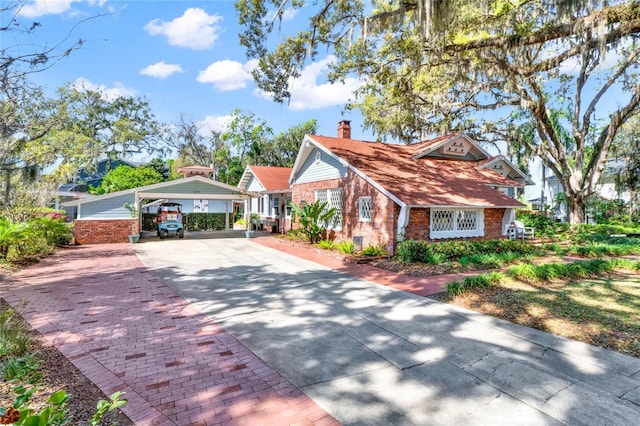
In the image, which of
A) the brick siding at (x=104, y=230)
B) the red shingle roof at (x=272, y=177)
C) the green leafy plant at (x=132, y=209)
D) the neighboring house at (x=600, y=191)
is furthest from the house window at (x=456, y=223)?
the neighboring house at (x=600, y=191)

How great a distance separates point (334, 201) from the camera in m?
15.8

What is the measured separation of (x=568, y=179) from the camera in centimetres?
1966

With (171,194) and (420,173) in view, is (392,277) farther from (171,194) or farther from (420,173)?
(171,194)

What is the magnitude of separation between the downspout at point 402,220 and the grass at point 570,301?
3.94 meters

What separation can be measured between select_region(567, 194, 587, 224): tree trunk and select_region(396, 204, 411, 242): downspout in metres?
13.9

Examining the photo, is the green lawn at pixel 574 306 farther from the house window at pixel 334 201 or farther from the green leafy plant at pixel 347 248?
the house window at pixel 334 201

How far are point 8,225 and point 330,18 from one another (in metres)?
12.6

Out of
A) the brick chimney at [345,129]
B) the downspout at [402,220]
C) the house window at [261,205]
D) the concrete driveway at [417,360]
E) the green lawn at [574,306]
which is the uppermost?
the brick chimney at [345,129]

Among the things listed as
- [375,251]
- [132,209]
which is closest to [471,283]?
[375,251]

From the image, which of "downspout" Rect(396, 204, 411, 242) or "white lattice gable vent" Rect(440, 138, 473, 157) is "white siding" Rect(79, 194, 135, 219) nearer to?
"downspout" Rect(396, 204, 411, 242)

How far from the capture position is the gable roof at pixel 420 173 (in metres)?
12.6

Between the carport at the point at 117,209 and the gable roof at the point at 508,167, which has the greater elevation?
the gable roof at the point at 508,167

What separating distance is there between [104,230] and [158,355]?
1493 centimetres

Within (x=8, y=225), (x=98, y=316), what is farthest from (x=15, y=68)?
(x=8, y=225)
